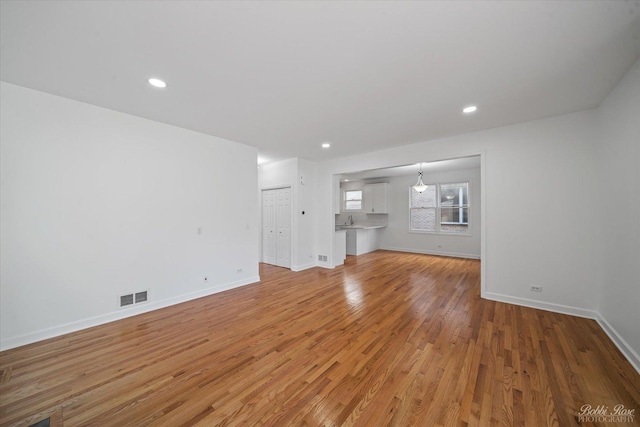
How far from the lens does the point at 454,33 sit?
167 centimetres

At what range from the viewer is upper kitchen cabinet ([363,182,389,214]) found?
26.6 ft

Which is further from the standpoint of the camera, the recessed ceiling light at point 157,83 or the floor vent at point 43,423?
the recessed ceiling light at point 157,83

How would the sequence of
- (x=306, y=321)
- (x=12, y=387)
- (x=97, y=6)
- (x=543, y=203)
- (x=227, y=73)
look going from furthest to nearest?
(x=543, y=203) < (x=306, y=321) < (x=227, y=73) < (x=12, y=387) < (x=97, y=6)

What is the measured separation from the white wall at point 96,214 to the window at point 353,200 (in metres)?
5.76

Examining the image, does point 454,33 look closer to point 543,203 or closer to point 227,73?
point 227,73

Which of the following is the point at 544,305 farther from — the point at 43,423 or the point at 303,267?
the point at 43,423

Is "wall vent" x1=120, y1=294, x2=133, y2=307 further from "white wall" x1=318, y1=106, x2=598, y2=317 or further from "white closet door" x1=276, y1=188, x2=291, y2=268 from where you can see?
"white wall" x1=318, y1=106, x2=598, y2=317

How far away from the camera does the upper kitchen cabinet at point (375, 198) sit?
809 centimetres

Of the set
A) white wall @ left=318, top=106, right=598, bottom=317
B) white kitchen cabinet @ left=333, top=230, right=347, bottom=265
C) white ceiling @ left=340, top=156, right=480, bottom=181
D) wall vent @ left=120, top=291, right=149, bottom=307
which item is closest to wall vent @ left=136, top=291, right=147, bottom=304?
wall vent @ left=120, top=291, right=149, bottom=307

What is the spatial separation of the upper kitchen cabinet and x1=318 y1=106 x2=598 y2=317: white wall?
4205 millimetres

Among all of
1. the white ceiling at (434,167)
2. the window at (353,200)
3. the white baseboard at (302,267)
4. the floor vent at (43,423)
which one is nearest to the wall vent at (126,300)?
the floor vent at (43,423)

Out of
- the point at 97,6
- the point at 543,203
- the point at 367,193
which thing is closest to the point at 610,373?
the point at 543,203

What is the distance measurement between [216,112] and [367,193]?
6304mm

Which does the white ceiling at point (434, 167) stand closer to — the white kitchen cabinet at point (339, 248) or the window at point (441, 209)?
the window at point (441, 209)
